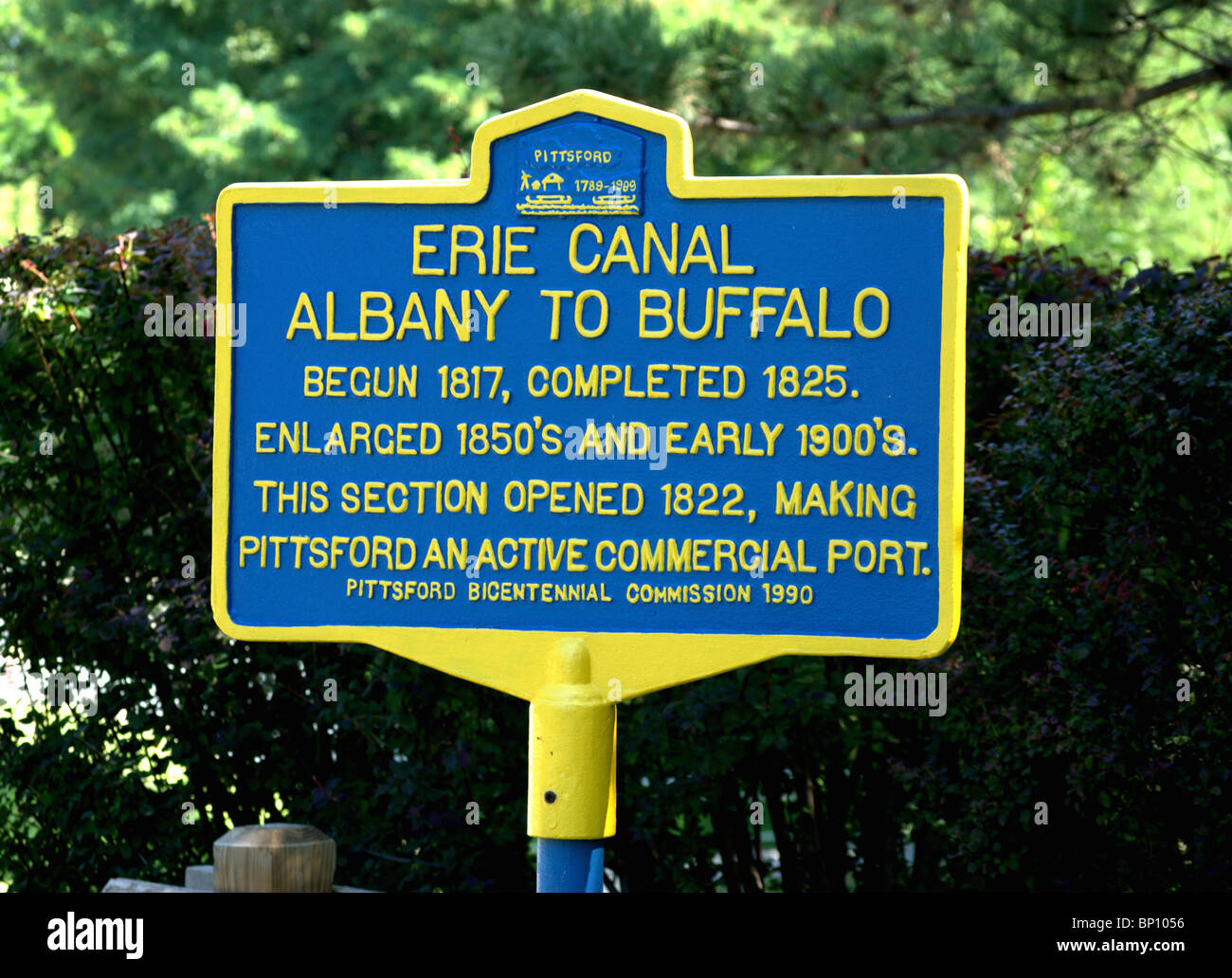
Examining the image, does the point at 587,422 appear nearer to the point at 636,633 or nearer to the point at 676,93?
the point at 636,633

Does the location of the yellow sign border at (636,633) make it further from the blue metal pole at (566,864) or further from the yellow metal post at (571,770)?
the blue metal pole at (566,864)

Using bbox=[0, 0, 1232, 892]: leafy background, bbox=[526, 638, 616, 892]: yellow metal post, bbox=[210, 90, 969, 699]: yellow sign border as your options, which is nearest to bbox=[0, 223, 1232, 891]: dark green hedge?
bbox=[0, 0, 1232, 892]: leafy background

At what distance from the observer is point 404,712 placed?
15.2 feet

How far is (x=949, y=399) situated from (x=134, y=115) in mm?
18870

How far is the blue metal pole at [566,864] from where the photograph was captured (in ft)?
10.8

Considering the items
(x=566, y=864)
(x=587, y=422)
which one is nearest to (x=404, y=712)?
(x=566, y=864)

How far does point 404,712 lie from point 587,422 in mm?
1786

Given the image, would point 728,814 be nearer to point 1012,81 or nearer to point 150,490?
point 150,490

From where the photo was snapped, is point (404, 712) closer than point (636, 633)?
No

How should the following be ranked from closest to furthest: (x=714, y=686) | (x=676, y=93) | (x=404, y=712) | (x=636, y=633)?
1. (x=636, y=633)
2. (x=714, y=686)
3. (x=404, y=712)
4. (x=676, y=93)

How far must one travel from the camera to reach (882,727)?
180 inches

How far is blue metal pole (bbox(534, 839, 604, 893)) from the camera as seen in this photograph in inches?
129

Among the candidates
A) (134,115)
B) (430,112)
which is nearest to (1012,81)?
(430,112)

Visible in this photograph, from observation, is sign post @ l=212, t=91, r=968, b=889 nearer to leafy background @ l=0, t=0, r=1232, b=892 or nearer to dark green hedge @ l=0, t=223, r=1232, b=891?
leafy background @ l=0, t=0, r=1232, b=892
